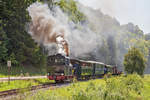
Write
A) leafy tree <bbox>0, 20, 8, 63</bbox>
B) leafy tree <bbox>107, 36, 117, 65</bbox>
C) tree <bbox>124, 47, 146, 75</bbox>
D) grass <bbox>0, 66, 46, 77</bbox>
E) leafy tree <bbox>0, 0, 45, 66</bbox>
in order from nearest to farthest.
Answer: grass <bbox>0, 66, 46, 77</bbox>, leafy tree <bbox>0, 20, 8, 63</bbox>, leafy tree <bbox>0, 0, 45, 66</bbox>, tree <bbox>124, 47, 146, 75</bbox>, leafy tree <bbox>107, 36, 117, 65</bbox>

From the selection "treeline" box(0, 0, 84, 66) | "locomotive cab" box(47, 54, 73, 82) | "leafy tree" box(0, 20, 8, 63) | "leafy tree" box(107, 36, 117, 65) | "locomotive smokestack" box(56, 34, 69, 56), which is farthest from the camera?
"leafy tree" box(107, 36, 117, 65)

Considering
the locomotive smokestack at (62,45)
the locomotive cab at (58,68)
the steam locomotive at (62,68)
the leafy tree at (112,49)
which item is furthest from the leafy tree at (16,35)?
the leafy tree at (112,49)

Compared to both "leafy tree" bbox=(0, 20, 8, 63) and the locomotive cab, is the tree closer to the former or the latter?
the locomotive cab

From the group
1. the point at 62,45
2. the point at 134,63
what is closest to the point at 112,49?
the point at 134,63

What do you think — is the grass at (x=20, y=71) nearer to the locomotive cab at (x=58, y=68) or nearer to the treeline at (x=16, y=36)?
the treeline at (x=16, y=36)

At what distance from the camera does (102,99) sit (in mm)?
11727

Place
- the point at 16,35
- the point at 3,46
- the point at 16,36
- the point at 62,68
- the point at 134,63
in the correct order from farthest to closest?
the point at 134,63, the point at 16,36, the point at 16,35, the point at 3,46, the point at 62,68

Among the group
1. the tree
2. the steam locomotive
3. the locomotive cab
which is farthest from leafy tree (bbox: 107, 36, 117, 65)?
the locomotive cab

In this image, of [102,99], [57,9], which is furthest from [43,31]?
[102,99]

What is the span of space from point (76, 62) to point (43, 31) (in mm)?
6880

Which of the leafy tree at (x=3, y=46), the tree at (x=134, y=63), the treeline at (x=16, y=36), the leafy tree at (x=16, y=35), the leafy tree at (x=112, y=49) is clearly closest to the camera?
the leafy tree at (x=3, y=46)

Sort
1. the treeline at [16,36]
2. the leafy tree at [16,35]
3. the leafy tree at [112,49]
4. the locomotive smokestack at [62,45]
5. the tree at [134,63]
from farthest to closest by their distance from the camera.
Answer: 1. the leafy tree at [112,49]
2. the tree at [134,63]
3. the leafy tree at [16,35]
4. the treeline at [16,36]
5. the locomotive smokestack at [62,45]

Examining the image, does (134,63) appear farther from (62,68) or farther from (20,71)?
(62,68)

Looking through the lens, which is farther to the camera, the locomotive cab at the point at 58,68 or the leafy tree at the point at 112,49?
the leafy tree at the point at 112,49
